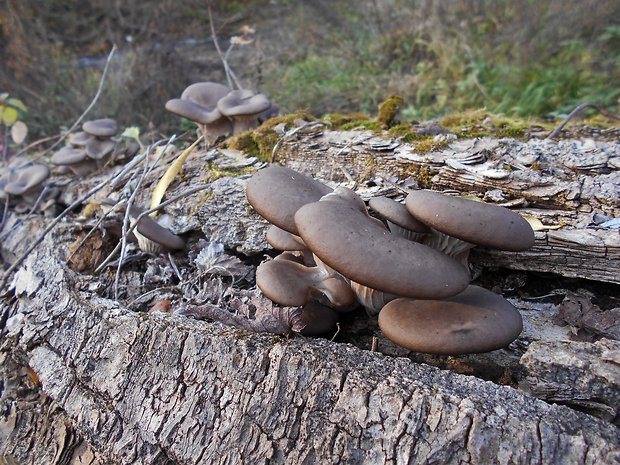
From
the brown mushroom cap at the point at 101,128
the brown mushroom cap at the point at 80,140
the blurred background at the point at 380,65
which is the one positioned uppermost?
the brown mushroom cap at the point at 101,128

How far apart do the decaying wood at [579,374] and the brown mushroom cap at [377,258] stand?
507 millimetres

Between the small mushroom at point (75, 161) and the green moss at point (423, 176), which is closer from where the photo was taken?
the green moss at point (423, 176)

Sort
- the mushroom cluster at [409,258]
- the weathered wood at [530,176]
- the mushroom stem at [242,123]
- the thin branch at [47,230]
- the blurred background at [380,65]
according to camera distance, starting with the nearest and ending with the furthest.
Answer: the mushroom cluster at [409,258] < the weathered wood at [530,176] < the thin branch at [47,230] < the mushroom stem at [242,123] < the blurred background at [380,65]

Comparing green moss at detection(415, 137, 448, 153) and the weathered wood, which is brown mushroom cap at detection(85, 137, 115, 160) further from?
green moss at detection(415, 137, 448, 153)

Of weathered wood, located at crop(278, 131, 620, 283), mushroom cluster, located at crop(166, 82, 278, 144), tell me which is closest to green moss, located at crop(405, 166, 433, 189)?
weathered wood, located at crop(278, 131, 620, 283)

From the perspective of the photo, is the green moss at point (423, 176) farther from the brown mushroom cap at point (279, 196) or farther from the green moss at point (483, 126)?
the brown mushroom cap at point (279, 196)

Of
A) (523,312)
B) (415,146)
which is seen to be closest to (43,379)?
(523,312)

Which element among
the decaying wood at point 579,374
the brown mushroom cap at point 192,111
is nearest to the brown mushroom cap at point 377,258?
the decaying wood at point 579,374

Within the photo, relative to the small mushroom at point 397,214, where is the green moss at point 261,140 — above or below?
below

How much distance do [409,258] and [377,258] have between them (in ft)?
0.46

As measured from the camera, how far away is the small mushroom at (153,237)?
3.02 meters

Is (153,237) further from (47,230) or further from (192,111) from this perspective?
(192,111)

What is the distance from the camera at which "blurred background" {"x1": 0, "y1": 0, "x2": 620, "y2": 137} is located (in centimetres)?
907

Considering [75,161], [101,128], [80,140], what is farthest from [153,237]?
[80,140]
